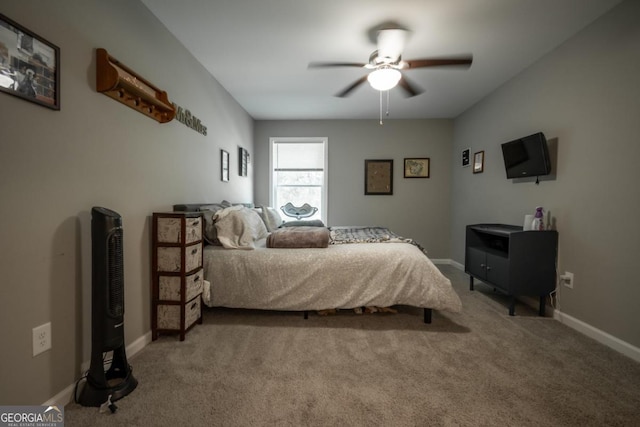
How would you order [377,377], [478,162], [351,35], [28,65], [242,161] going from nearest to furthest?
[28,65], [377,377], [351,35], [478,162], [242,161]

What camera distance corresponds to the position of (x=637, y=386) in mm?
1517

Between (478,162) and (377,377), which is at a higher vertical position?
(478,162)

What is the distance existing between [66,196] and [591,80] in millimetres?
3748

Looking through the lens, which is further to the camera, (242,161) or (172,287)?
(242,161)

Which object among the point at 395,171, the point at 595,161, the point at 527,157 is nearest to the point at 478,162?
the point at 527,157

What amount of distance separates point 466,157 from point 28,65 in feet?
15.6

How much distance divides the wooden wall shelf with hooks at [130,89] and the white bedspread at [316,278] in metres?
1.23

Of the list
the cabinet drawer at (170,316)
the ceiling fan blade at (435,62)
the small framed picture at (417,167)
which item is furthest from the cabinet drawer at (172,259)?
the small framed picture at (417,167)

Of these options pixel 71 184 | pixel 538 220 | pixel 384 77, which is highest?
pixel 384 77

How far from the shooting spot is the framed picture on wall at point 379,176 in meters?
4.69

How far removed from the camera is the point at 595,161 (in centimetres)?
209

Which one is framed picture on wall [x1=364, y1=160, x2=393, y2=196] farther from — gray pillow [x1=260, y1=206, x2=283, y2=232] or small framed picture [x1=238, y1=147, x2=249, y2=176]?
small framed picture [x1=238, y1=147, x2=249, y2=176]

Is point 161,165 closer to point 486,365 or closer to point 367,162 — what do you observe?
point 486,365

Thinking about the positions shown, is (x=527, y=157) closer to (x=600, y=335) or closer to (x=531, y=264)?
(x=531, y=264)
